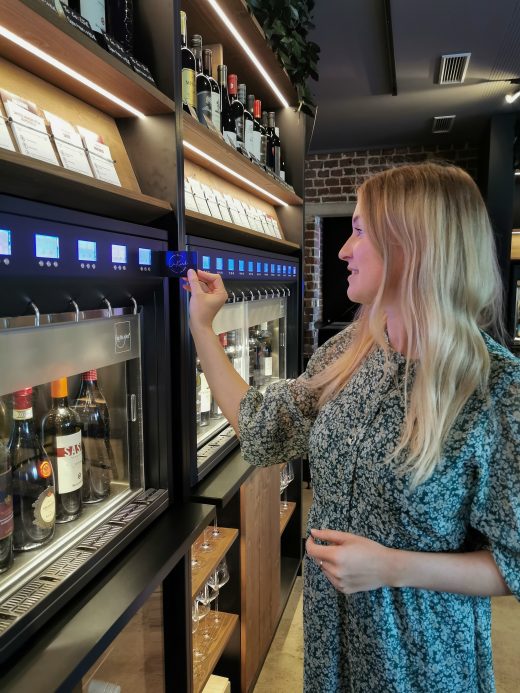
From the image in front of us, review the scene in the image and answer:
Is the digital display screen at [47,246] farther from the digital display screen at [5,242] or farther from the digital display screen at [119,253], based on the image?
the digital display screen at [119,253]

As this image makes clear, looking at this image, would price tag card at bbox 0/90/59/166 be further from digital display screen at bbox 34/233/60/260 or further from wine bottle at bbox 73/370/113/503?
wine bottle at bbox 73/370/113/503

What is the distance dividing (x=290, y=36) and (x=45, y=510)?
1957 mm

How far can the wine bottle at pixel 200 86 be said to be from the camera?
1.73 meters

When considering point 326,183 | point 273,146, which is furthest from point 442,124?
point 273,146

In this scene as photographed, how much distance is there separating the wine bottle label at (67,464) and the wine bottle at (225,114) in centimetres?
128

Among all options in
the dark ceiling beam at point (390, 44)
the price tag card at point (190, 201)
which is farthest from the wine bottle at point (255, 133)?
the dark ceiling beam at point (390, 44)

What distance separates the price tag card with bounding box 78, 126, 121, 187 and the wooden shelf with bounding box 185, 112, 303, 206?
0.25 metres

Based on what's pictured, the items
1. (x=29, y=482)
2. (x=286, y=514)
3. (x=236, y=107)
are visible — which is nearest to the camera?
(x=29, y=482)

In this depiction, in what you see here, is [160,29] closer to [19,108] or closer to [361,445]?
[19,108]

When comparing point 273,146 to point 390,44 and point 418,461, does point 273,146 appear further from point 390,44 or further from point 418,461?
point 418,461

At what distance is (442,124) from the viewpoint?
4426mm

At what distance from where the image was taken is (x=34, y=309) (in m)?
0.92

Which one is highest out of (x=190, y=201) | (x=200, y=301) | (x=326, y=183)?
(x=326, y=183)

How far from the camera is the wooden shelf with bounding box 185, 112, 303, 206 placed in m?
1.53
